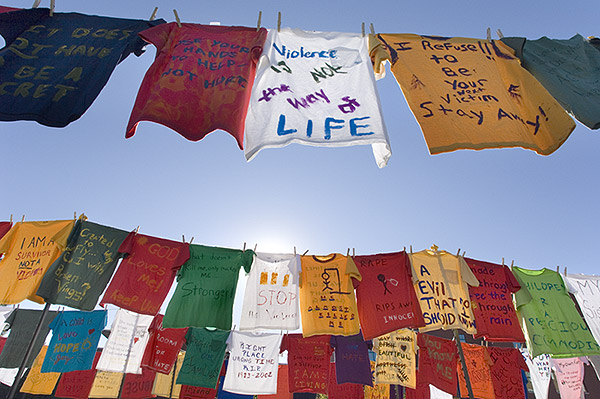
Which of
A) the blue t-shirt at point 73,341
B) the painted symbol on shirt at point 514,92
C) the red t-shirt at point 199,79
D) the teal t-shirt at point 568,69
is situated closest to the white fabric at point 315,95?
the red t-shirt at point 199,79

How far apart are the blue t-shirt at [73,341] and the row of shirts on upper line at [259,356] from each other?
0.7 inches

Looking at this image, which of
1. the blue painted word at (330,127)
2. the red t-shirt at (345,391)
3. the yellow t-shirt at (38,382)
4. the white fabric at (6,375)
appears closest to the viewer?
the blue painted word at (330,127)

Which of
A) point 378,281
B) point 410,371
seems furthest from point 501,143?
point 410,371

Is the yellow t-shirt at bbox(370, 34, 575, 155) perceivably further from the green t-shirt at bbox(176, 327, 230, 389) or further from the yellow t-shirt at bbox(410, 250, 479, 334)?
the green t-shirt at bbox(176, 327, 230, 389)

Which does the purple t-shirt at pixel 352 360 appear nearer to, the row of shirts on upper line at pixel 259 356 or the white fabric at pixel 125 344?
the row of shirts on upper line at pixel 259 356

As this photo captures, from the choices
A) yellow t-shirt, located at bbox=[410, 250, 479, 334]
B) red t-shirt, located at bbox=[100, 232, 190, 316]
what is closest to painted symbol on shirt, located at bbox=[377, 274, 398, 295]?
yellow t-shirt, located at bbox=[410, 250, 479, 334]

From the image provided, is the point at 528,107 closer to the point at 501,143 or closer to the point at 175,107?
the point at 501,143

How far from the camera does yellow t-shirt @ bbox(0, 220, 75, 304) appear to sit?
15.1 ft

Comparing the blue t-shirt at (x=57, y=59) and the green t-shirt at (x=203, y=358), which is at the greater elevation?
the blue t-shirt at (x=57, y=59)

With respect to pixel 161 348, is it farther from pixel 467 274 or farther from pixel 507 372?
pixel 507 372

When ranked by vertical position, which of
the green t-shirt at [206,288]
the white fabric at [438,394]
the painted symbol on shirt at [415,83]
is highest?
the painted symbol on shirt at [415,83]

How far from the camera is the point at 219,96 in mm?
2676

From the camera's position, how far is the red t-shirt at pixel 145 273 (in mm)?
4777

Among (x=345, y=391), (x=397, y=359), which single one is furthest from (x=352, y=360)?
(x=345, y=391)
